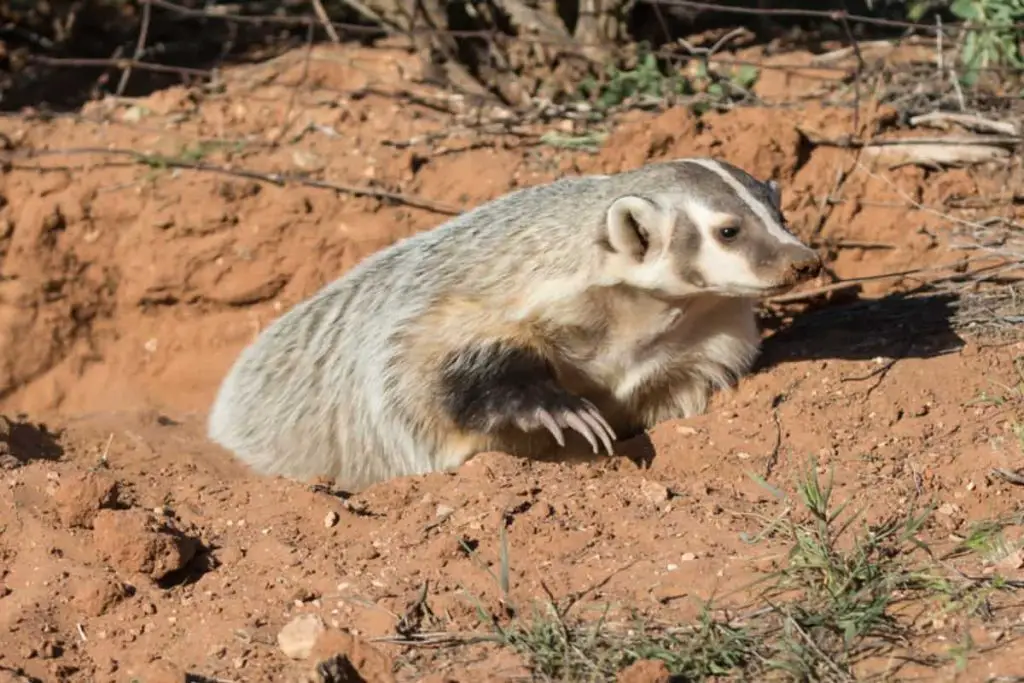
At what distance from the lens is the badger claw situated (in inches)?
131

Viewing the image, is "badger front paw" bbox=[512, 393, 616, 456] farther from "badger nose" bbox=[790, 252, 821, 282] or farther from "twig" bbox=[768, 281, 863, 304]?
"twig" bbox=[768, 281, 863, 304]

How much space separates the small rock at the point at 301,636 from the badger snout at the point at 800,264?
1.30 m

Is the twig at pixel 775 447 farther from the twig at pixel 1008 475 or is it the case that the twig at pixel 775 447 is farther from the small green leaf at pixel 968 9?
the small green leaf at pixel 968 9

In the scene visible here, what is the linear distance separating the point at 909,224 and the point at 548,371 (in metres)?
1.69

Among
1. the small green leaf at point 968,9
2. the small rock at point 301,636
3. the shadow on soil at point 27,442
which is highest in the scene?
the small green leaf at point 968,9

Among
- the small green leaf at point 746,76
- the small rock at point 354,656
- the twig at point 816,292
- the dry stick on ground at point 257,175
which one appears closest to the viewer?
the small rock at point 354,656

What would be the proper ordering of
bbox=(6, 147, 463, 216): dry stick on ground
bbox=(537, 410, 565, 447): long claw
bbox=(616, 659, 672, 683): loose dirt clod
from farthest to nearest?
bbox=(6, 147, 463, 216): dry stick on ground → bbox=(537, 410, 565, 447): long claw → bbox=(616, 659, 672, 683): loose dirt clod

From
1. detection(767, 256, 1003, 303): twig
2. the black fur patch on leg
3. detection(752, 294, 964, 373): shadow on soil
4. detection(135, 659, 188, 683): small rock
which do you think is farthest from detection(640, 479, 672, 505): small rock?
detection(767, 256, 1003, 303): twig

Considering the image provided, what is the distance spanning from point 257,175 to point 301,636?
290cm

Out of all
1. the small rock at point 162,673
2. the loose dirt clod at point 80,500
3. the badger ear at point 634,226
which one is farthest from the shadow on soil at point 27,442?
the badger ear at point 634,226

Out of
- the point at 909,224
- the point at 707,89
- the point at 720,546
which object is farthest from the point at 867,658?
the point at 707,89

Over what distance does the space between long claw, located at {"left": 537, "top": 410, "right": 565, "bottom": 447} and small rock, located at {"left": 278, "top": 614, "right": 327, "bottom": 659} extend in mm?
962

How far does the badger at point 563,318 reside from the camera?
3264 millimetres

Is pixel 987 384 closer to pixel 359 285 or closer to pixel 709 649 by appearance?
pixel 709 649
